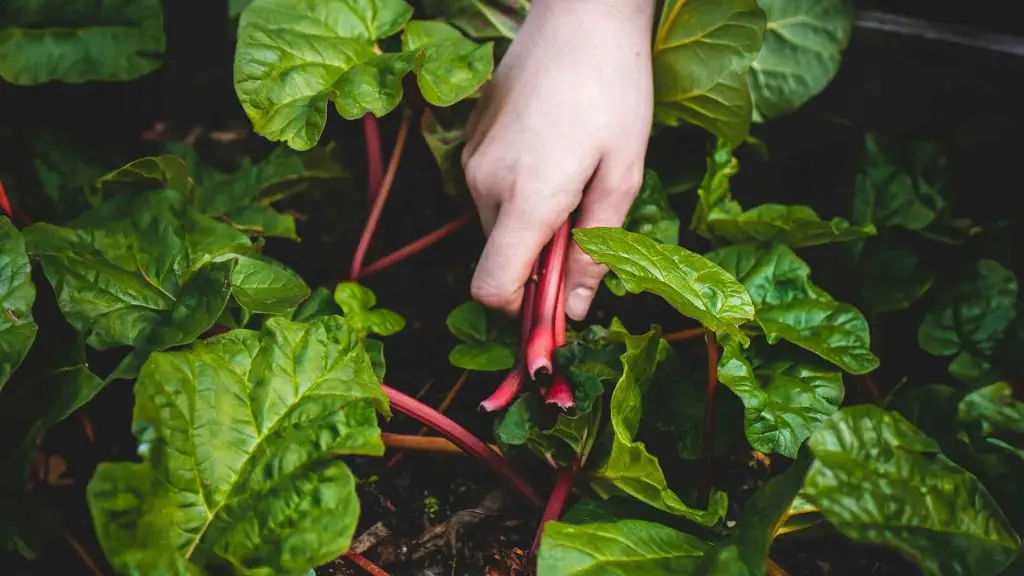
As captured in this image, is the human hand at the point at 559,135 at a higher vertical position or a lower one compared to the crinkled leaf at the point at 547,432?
higher

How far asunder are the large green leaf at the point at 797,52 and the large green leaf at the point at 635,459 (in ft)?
1.82

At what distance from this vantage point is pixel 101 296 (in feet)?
3.12

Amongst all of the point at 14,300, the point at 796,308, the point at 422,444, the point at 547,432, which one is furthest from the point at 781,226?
the point at 14,300

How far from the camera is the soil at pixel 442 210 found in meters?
1.06

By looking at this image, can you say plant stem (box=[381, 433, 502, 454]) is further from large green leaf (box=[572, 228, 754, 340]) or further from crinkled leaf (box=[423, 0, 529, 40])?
crinkled leaf (box=[423, 0, 529, 40])

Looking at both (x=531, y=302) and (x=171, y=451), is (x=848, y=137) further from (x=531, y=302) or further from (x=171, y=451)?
(x=171, y=451)

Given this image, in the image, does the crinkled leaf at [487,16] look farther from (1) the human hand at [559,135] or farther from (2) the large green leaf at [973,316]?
(2) the large green leaf at [973,316]

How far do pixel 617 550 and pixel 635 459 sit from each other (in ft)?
0.36

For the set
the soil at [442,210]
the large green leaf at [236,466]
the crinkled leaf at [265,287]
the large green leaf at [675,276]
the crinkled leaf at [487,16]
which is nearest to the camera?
the large green leaf at [236,466]

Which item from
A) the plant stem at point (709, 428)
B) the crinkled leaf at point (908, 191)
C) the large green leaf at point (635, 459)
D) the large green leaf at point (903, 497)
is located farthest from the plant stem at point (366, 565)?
the crinkled leaf at point (908, 191)

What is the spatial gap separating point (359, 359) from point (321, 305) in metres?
0.23

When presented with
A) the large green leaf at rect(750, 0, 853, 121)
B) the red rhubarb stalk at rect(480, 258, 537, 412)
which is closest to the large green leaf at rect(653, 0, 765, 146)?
the large green leaf at rect(750, 0, 853, 121)

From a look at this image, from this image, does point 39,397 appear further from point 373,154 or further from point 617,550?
point 617,550

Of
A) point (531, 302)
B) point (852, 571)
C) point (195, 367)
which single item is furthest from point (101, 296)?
point (852, 571)
